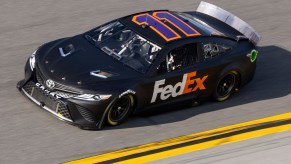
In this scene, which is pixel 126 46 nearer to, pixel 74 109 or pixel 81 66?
pixel 81 66

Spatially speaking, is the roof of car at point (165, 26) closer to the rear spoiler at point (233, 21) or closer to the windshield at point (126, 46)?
the windshield at point (126, 46)

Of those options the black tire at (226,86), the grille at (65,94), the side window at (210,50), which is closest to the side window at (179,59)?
the side window at (210,50)

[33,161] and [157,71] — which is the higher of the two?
[157,71]

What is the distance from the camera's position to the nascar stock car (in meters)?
10.5

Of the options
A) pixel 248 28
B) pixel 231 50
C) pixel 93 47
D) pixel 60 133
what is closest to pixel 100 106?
pixel 60 133

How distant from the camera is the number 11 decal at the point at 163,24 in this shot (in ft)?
37.5

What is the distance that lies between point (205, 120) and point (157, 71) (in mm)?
1199

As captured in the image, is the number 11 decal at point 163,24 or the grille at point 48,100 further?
the number 11 decal at point 163,24

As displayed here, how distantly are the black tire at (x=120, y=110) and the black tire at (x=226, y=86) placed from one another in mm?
1818

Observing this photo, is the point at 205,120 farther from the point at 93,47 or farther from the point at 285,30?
the point at 285,30

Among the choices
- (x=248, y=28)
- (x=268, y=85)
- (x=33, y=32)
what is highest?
(x=248, y=28)

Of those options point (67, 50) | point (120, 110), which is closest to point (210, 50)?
point (120, 110)

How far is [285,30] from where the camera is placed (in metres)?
15.5

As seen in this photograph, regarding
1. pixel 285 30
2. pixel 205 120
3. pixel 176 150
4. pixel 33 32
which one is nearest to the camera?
pixel 176 150
